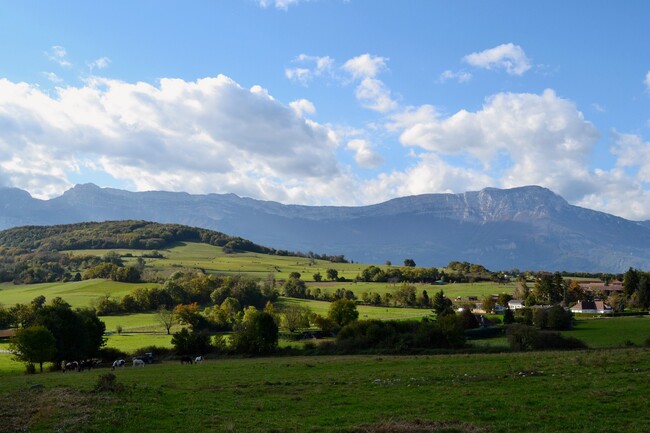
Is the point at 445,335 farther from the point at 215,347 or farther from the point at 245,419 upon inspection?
the point at 245,419

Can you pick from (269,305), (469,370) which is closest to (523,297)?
(269,305)

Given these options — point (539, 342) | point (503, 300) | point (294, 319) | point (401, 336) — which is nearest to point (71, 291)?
point (294, 319)

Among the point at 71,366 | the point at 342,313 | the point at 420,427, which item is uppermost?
the point at 420,427

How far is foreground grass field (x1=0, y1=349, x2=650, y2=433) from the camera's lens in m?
19.1

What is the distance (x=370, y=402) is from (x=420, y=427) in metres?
5.83

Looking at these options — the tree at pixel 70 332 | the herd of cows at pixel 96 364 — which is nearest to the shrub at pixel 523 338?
the herd of cows at pixel 96 364

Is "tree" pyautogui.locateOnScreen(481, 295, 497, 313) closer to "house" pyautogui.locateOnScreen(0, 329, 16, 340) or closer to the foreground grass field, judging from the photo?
the foreground grass field

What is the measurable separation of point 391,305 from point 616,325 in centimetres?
6235

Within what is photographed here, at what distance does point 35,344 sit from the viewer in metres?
54.8

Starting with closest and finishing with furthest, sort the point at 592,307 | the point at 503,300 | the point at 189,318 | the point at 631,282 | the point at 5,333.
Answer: the point at 5,333 → the point at 189,318 → the point at 592,307 → the point at 631,282 → the point at 503,300

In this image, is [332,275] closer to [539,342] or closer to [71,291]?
[71,291]

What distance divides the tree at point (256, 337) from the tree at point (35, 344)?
21.0 m

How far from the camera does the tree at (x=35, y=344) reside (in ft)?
179

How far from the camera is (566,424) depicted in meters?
18.3
